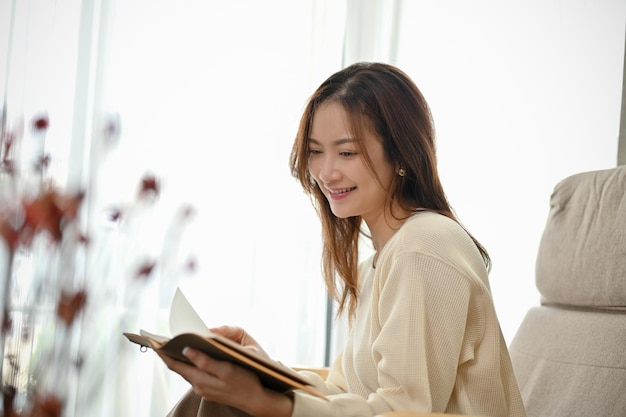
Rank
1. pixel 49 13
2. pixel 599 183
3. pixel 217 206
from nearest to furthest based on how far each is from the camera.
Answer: pixel 599 183, pixel 49 13, pixel 217 206

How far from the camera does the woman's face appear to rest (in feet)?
4.78

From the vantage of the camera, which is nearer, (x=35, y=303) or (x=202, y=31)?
(x=35, y=303)

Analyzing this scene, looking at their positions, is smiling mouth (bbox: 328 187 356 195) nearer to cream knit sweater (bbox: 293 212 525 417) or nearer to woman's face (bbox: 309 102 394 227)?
woman's face (bbox: 309 102 394 227)

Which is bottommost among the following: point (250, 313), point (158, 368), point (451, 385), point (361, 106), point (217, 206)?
point (158, 368)

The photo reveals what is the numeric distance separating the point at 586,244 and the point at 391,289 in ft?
2.09

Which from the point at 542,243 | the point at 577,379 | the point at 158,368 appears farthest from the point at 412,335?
the point at 158,368

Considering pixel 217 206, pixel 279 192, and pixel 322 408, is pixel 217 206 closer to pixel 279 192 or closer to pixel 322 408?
pixel 279 192

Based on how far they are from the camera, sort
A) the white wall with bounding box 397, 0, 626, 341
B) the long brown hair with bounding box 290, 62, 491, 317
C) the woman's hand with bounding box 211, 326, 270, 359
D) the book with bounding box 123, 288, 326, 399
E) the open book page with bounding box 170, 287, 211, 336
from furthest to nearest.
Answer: the white wall with bounding box 397, 0, 626, 341, the woman's hand with bounding box 211, 326, 270, 359, the long brown hair with bounding box 290, 62, 491, 317, the open book page with bounding box 170, 287, 211, 336, the book with bounding box 123, 288, 326, 399

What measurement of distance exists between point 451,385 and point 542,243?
72cm

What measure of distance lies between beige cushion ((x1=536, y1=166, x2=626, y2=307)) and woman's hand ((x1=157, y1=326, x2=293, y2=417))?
0.85 metres

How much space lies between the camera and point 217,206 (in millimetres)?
2850

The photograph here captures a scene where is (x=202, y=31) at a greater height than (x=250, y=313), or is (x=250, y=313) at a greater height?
(x=202, y=31)

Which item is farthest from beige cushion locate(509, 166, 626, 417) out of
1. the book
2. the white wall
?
the white wall

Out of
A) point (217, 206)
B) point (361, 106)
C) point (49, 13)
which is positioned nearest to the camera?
point (361, 106)
